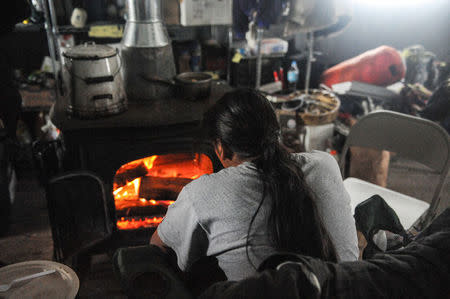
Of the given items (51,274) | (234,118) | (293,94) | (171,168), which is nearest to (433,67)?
(293,94)

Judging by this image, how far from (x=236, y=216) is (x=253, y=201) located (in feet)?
0.22

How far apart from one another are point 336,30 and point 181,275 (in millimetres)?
3094

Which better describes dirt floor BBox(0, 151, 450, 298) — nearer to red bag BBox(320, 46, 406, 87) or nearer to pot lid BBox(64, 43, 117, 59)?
red bag BBox(320, 46, 406, 87)

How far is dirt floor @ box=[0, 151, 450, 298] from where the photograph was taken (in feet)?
7.43

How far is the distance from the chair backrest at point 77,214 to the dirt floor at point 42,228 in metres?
0.23

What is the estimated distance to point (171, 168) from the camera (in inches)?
94.5

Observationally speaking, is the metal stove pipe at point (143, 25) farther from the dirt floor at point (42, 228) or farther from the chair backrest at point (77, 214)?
the dirt floor at point (42, 228)

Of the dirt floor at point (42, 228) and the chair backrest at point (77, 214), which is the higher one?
the chair backrest at point (77, 214)

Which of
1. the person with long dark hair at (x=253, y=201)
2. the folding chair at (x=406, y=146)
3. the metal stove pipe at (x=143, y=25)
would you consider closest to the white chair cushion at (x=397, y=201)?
the folding chair at (x=406, y=146)

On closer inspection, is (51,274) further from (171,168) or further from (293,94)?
(293,94)

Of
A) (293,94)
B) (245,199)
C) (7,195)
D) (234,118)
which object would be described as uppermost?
(234,118)

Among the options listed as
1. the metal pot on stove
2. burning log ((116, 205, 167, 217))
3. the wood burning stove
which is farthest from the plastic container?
the metal pot on stove

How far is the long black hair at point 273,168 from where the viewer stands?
112cm

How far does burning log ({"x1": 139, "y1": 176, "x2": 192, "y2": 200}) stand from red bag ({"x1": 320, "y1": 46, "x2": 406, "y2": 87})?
2388mm
